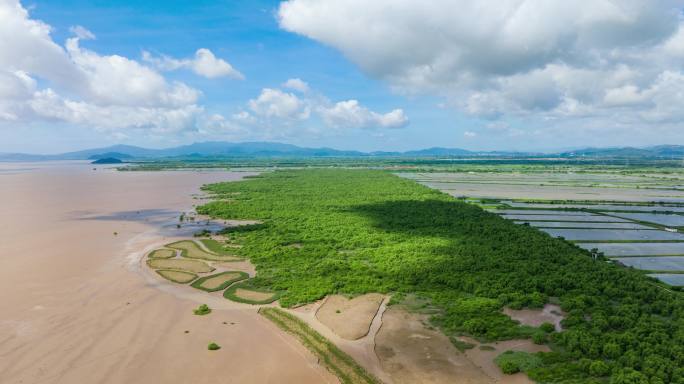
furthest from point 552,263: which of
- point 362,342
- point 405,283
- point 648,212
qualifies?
point 648,212

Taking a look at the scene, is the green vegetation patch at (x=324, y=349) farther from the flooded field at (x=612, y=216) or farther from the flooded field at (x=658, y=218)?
the flooded field at (x=658, y=218)

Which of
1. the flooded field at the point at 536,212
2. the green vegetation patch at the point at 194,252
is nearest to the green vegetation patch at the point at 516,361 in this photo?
the green vegetation patch at the point at 194,252

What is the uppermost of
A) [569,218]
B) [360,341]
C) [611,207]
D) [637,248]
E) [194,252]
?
[611,207]

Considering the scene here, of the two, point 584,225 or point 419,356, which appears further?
point 584,225

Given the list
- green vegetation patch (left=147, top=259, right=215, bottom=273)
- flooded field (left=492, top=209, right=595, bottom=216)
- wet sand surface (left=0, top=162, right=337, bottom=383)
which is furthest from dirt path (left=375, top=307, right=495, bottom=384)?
flooded field (left=492, top=209, right=595, bottom=216)

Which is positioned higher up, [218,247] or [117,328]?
[218,247]

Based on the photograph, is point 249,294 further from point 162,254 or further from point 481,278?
point 481,278

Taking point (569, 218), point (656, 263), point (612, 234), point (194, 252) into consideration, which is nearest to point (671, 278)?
point (656, 263)
